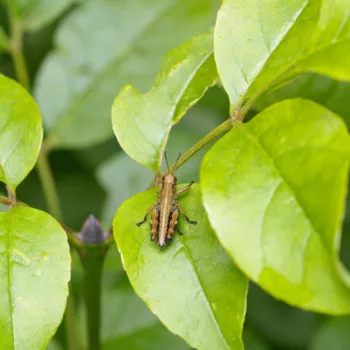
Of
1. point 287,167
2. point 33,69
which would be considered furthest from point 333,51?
point 33,69

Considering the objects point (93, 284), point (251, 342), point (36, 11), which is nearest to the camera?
point (93, 284)

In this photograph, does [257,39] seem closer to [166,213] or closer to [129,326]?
[166,213]

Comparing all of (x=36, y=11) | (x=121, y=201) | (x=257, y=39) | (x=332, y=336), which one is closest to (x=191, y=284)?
(x=257, y=39)

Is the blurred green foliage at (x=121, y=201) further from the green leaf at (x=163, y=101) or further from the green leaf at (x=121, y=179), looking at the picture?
the green leaf at (x=163, y=101)

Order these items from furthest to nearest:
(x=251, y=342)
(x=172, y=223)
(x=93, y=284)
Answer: (x=251, y=342) < (x=93, y=284) < (x=172, y=223)

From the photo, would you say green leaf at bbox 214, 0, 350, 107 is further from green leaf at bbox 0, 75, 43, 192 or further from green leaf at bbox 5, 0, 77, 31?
green leaf at bbox 5, 0, 77, 31

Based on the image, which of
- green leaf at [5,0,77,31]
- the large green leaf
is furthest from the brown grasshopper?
green leaf at [5,0,77,31]
